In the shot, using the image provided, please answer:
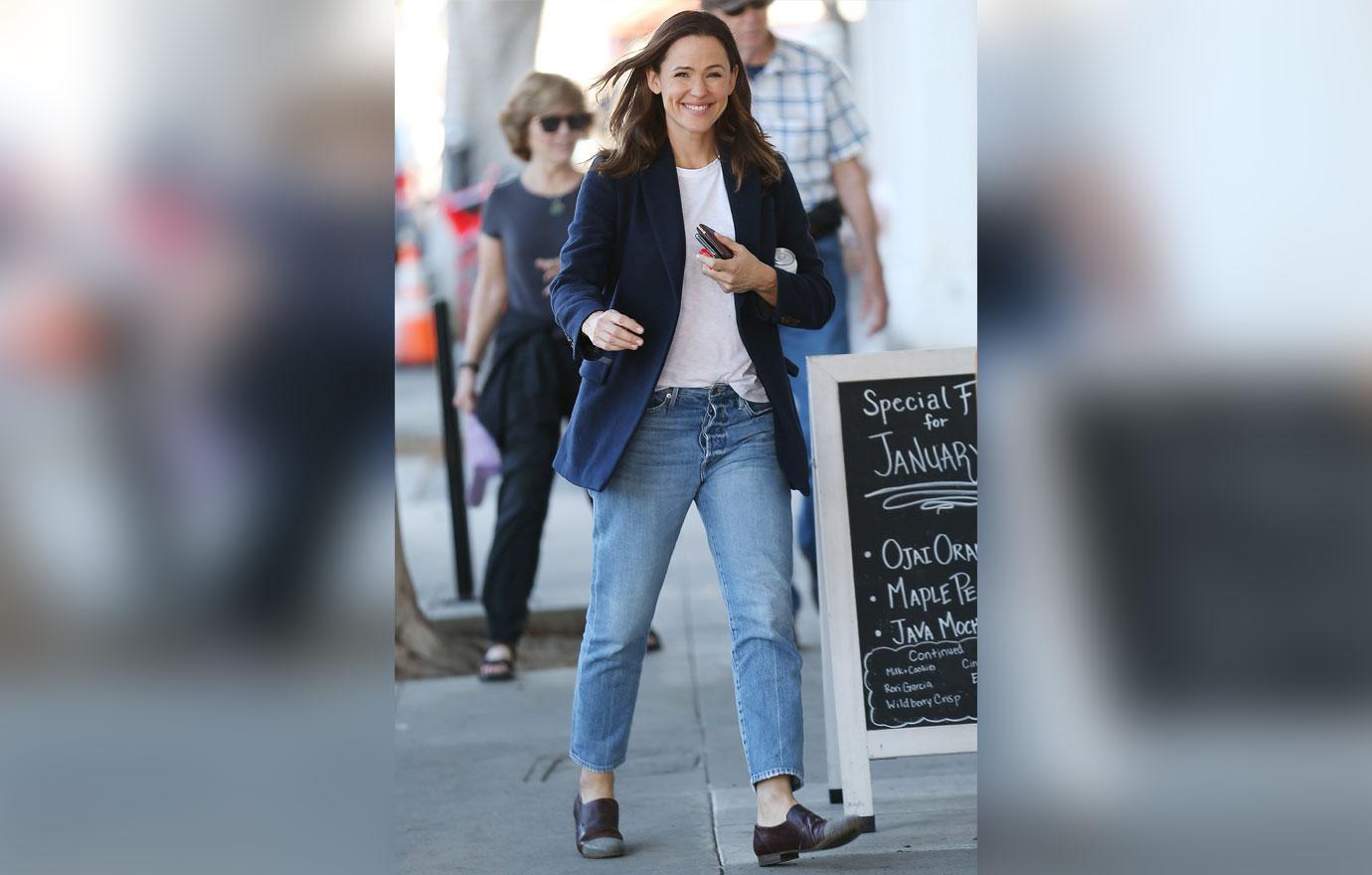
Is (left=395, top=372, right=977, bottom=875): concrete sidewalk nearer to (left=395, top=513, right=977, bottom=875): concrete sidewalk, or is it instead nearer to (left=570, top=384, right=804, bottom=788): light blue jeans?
(left=395, top=513, right=977, bottom=875): concrete sidewalk

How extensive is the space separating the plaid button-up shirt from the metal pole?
1.90 meters

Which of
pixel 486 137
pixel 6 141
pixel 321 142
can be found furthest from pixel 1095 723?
pixel 486 137

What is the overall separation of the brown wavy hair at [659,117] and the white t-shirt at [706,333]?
0.09m

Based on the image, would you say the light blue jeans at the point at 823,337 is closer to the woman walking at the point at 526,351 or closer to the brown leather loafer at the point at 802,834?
the woman walking at the point at 526,351

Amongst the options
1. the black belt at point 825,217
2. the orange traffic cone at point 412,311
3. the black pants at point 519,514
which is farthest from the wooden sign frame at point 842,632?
the orange traffic cone at point 412,311

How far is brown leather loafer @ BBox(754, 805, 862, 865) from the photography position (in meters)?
3.49

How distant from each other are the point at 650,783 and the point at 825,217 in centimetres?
A: 208

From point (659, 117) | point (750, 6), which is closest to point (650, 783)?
point (659, 117)

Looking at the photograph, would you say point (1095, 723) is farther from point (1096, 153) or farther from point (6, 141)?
point (6, 141)

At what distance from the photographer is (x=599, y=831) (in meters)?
3.73

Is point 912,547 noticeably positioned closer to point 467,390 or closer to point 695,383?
point 695,383

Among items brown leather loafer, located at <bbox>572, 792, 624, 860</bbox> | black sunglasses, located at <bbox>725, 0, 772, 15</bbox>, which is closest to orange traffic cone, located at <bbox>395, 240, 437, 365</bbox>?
black sunglasses, located at <bbox>725, 0, 772, 15</bbox>

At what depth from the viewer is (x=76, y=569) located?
6.35 ft

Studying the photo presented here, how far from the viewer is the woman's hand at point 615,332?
10.9 feet
